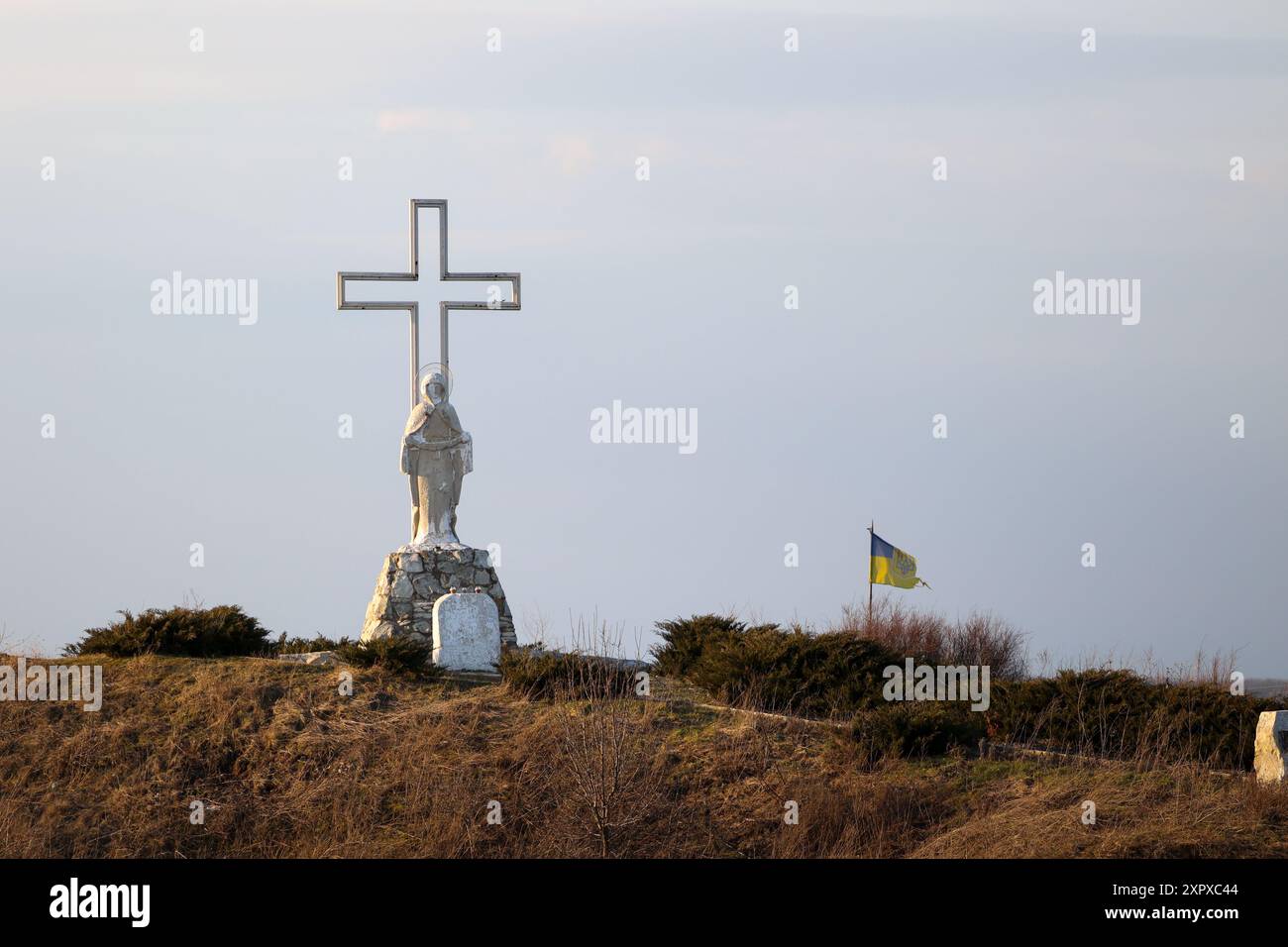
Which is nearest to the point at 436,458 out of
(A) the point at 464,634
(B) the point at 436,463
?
(B) the point at 436,463

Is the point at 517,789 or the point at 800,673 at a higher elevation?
the point at 800,673

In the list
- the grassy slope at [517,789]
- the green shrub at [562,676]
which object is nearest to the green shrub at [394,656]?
the grassy slope at [517,789]

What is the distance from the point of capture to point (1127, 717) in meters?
16.3

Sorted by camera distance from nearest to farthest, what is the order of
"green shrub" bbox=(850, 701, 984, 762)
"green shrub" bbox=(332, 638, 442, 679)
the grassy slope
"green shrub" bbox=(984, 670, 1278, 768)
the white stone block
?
the grassy slope, "green shrub" bbox=(850, 701, 984, 762), "green shrub" bbox=(984, 670, 1278, 768), "green shrub" bbox=(332, 638, 442, 679), the white stone block

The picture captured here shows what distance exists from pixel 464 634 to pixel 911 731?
5.49 m

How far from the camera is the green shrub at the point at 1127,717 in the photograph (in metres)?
15.7

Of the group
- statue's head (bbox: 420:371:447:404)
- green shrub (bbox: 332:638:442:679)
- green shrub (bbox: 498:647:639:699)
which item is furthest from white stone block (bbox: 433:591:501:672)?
statue's head (bbox: 420:371:447:404)

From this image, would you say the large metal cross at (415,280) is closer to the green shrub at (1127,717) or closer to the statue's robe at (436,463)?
the statue's robe at (436,463)

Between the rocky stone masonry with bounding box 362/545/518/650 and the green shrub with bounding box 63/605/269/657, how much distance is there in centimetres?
148

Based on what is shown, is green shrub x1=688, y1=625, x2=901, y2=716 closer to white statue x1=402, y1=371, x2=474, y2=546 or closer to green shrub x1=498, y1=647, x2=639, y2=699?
green shrub x1=498, y1=647, x2=639, y2=699

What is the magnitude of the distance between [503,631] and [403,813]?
16.3 feet

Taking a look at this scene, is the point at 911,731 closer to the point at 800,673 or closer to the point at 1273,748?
the point at 800,673

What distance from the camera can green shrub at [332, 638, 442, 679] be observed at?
1769cm
